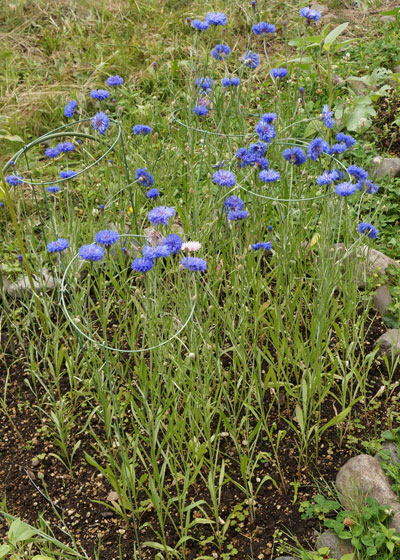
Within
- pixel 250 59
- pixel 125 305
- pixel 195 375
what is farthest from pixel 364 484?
pixel 250 59

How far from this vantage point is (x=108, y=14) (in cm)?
498

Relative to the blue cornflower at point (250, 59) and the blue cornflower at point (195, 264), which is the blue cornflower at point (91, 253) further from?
the blue cornflower at point (250, 59)

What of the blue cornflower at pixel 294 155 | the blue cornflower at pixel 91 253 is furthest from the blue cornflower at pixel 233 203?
the blue cornflower at pixel 91 253

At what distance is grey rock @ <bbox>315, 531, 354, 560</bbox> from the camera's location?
1.92 m

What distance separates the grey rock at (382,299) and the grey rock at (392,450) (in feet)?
2.30

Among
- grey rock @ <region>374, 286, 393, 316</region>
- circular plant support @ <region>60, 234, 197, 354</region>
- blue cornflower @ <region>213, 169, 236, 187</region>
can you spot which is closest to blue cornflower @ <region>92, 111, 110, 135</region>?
circular plant support @ <region>60, 234, 197, 354</region>

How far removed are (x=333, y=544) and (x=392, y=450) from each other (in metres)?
0.39

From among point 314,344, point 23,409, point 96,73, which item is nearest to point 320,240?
point 314,344

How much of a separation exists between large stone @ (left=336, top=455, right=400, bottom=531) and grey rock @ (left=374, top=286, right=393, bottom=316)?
0.81 metres

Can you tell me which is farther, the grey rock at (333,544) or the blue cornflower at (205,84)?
the blue cornflower at (205,84)

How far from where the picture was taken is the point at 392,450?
2.16m

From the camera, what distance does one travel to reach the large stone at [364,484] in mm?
1995

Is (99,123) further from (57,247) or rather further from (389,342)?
(389,342)

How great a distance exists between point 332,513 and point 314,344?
55cm
